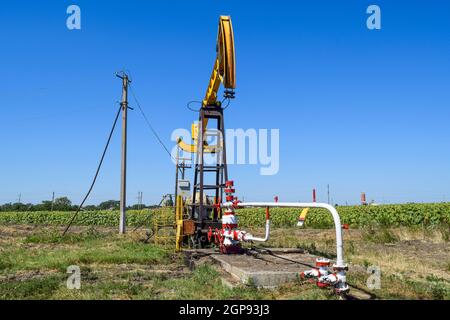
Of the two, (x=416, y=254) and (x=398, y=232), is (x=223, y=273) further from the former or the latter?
(x=398, y=232)

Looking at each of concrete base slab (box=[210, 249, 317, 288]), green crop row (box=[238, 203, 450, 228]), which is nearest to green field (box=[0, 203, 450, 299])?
concrete base slab (box=[210, 249, 317, 288])

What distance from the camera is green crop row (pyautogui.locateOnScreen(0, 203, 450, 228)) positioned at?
21625 millimetres

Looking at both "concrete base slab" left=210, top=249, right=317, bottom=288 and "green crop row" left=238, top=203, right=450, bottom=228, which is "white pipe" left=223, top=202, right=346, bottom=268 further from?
"green crop row" left=238, top=203, right=450, bottom=228

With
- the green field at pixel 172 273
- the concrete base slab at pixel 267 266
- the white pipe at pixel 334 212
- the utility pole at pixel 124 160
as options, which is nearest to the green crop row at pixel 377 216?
the green field at pixel 172 273

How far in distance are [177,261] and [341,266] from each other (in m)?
5.93

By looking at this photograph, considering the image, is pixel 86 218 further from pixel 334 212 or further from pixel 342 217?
pixel 334 212

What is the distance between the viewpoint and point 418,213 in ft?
72.8

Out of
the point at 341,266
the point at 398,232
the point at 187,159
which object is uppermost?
the point at 187,159

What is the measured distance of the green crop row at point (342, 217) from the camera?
21625mm

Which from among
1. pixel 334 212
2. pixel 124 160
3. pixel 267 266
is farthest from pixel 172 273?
pixel 124 160

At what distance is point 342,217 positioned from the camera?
26.5 meters

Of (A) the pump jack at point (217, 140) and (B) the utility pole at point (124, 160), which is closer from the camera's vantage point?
(A) the pump jack at point (217, 140)

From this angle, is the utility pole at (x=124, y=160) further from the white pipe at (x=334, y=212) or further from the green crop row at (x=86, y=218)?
the green crop row at (x=86, y=218)
